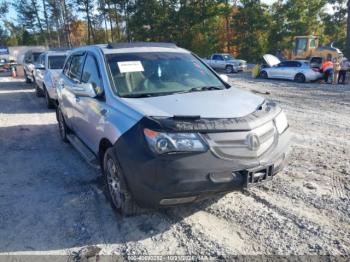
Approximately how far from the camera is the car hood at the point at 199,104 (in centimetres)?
339

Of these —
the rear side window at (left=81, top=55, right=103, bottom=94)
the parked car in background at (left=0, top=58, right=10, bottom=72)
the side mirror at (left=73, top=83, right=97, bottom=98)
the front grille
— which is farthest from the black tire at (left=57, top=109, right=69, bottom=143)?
the parked car in background at (left=0, top=58, right=10, bottom=72)

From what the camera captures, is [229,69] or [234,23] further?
[234,23]

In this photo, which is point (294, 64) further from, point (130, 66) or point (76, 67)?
point (130, 66)

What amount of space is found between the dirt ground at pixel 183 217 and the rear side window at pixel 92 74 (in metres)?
1.36

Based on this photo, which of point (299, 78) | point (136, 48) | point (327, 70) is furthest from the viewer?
point (299, 78)

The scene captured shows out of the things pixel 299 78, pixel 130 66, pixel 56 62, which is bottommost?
pixel 299 78

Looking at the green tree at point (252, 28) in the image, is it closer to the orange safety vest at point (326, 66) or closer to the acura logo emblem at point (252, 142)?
the orange safety vest at point (326, 66)

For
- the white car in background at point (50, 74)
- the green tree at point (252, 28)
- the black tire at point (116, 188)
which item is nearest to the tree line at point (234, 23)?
the green tree at point (252, 28)

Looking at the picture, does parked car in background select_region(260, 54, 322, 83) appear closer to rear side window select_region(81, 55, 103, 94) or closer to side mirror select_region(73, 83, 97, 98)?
rear side window select_region(81, 55, 103, 94)

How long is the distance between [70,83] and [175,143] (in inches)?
130

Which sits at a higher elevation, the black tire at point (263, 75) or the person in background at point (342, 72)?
the person in background at point (342, 72)

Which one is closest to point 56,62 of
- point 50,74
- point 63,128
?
point 50,74

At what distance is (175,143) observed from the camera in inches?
122

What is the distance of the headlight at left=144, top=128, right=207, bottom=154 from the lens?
122 inches
